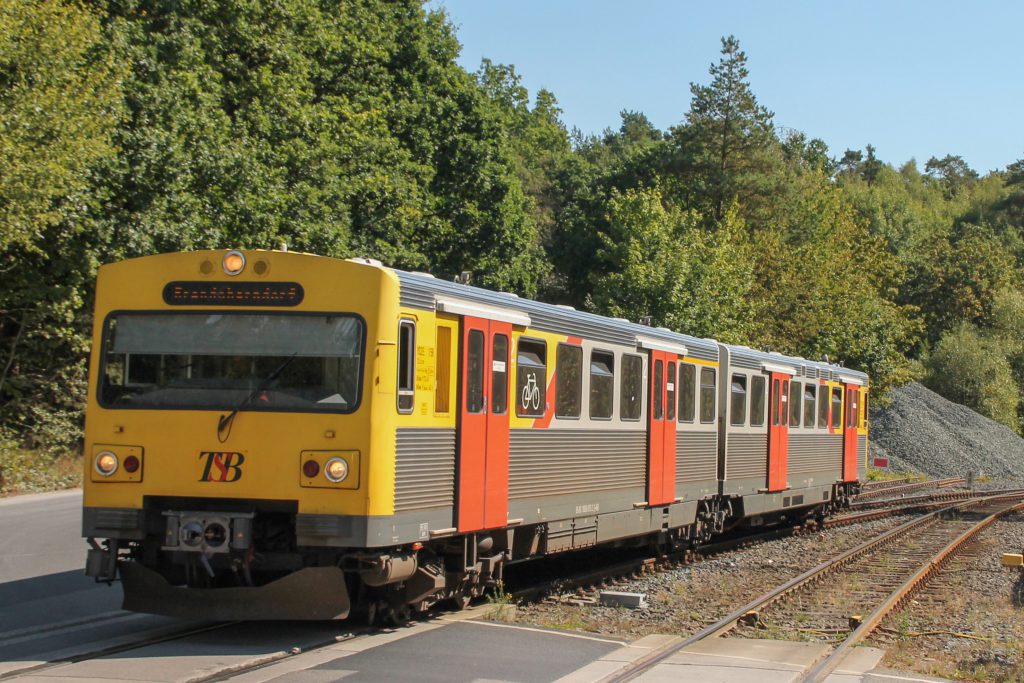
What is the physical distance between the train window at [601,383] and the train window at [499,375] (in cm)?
227

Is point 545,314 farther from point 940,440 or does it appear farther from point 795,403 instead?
point 940,440

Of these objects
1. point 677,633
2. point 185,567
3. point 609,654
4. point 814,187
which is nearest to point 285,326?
point 185,567

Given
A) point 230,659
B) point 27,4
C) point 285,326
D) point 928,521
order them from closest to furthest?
point 230,659, point 285,326, point 27,4, point 928,521

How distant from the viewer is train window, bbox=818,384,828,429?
2428 centimetres

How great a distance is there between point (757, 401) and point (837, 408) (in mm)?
5907

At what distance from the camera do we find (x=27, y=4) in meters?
20.3

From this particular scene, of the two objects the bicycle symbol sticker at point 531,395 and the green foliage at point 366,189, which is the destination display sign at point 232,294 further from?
the green foliage at point 366,189

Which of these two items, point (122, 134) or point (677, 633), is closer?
point (677, 633)

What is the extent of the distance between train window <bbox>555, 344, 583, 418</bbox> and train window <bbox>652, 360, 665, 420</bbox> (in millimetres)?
2428

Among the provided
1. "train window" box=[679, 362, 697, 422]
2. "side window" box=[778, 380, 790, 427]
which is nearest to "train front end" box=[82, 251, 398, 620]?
"train window" box=[679, 362, 697, 422]

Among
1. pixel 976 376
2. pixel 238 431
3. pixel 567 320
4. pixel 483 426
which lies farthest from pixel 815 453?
pixel 976 376

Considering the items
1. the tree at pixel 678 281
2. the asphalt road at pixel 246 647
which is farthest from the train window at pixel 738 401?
the tree at pixel 678 281

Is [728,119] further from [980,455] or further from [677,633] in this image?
[677,633]

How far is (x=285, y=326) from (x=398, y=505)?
168 centimetres
